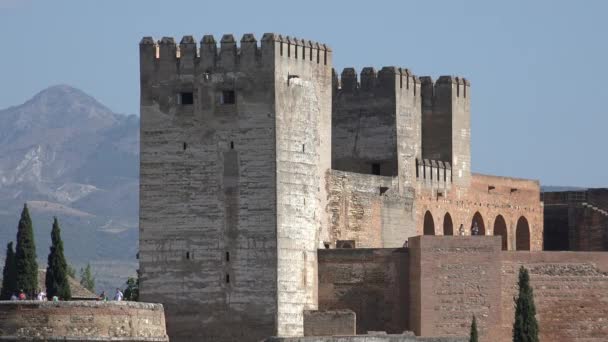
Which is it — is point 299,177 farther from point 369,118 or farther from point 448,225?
point 448,225

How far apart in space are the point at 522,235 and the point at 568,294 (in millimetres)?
13086

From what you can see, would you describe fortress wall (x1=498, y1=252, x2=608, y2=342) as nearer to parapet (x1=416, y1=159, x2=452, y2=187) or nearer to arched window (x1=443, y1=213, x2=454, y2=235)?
parapet (x1=416, y1=159, x2=452, y2=187)

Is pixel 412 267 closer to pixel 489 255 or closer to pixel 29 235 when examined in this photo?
pixel 489 255

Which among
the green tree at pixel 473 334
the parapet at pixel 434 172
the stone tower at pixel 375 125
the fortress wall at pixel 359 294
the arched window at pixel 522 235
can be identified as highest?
the stone tower at pixel 375 125

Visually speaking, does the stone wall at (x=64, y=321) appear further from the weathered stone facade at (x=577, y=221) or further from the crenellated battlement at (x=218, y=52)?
the weathered stone facade at (x=577, y=221)

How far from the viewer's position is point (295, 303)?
6488cm

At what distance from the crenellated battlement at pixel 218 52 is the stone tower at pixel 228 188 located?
30mm

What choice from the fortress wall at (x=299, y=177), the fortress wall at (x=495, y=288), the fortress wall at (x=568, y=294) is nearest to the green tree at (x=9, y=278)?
the fortress wall at (x=299, y=177)

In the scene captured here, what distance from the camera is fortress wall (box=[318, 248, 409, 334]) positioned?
219 ft

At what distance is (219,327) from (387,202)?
10.5 metres

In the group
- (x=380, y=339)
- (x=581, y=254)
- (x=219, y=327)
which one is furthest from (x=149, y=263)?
(x=581, y=254)

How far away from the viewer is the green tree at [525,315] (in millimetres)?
66625

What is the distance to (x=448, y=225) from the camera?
7756cm

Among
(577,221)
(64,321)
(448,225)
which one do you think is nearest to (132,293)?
(448,225)
